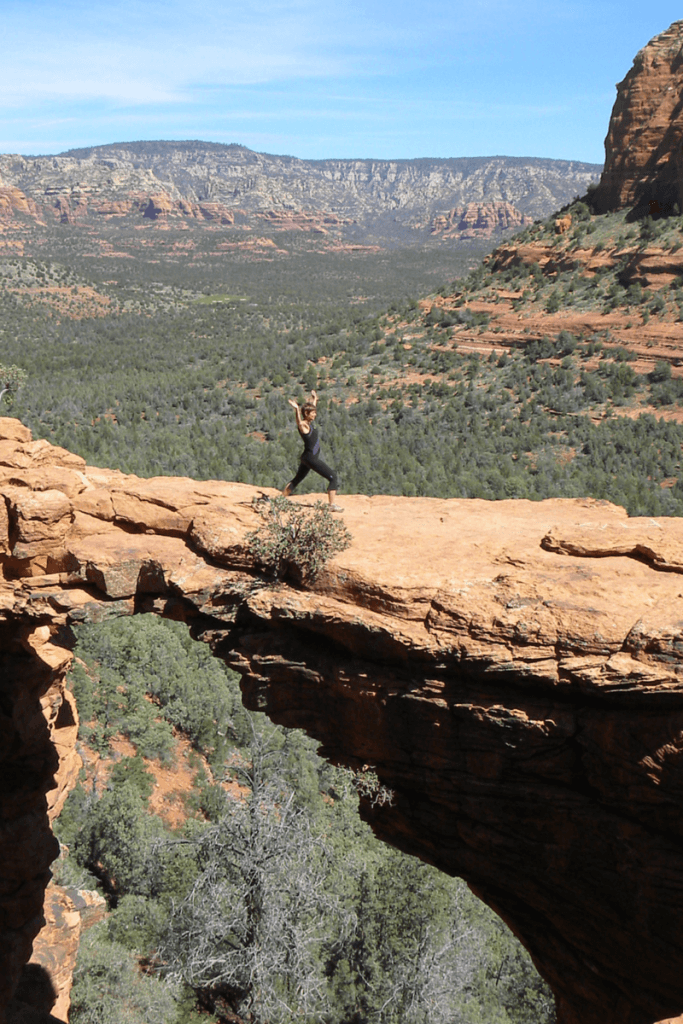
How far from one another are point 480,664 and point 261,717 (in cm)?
1637

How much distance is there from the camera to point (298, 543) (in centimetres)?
918

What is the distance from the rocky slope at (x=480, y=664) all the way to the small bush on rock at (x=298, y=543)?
0.72ft

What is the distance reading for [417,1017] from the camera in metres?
13.0

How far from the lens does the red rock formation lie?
47.8 meters

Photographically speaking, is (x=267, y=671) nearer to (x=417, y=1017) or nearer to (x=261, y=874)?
(x=261, y=874)

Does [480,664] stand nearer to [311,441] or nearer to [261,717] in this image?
[311,441]

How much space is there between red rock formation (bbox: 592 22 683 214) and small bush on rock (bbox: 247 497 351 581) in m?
48.3

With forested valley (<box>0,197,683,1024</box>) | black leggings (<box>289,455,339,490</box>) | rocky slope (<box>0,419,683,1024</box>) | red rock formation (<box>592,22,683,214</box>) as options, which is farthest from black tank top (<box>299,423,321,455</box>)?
red rock formation (<box>592,22,683,214</box>)

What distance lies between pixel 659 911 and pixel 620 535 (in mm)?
4130

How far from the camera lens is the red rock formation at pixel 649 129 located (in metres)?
47.8

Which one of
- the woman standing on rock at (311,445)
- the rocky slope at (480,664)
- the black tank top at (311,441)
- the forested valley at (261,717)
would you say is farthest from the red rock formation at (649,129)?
the rocky slope at (480,664)

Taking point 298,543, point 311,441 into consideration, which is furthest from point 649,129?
point 298,543

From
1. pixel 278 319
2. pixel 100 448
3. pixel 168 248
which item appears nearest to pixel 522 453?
pixel 100 448

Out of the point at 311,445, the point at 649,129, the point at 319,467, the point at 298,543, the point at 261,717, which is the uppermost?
the point at 649,129
